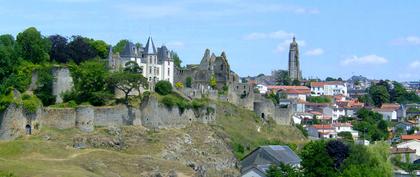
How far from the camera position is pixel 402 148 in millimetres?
93125

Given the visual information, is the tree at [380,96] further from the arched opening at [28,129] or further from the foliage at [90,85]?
the arched opening at [28,129]

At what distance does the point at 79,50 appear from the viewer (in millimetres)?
78562

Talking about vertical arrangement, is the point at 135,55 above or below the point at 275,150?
above

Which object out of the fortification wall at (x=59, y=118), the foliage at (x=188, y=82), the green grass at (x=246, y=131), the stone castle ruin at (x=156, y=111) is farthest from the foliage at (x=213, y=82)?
the fortification wall at (x=59, y=118)

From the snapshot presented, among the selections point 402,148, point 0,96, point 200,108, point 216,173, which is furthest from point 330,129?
point 0,96

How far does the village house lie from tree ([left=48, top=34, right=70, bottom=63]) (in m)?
20.0

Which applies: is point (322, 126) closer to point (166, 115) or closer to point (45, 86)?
point (166, 115)

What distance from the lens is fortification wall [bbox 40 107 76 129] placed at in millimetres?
61172

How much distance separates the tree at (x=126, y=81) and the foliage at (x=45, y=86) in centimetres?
492

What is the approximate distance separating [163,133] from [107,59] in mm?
14752

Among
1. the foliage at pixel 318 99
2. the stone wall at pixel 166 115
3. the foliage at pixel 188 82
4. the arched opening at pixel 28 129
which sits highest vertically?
the foliage at pixel 188 82

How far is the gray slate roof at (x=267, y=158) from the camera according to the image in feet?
224

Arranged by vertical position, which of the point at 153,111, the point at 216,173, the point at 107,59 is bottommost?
the point at 216,173

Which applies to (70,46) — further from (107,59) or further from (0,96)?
(0,96)
